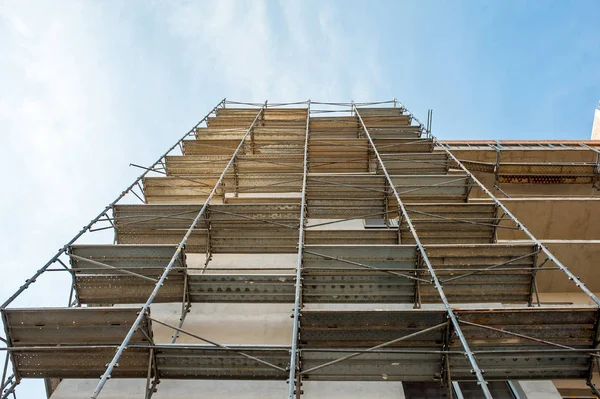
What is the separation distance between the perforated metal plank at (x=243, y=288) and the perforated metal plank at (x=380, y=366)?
204 cm

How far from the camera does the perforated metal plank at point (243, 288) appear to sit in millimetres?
8562

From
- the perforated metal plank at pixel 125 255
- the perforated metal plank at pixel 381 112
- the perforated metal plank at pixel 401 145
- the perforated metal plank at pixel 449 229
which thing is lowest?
the perforated metal plank at pixel 125 255

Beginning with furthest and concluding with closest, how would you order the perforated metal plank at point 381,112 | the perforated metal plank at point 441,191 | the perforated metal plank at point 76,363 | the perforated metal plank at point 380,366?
1. the perforated metal plank at point 381,112
2. the perforated metal plank at point 441,191
3. the perforated metal plank at point 76,363
4. the perforated metal plank at point 380,366

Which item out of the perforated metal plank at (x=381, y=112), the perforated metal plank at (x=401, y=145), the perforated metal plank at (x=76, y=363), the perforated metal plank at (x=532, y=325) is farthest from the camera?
the perforated metal plank at (x=381, y=112)

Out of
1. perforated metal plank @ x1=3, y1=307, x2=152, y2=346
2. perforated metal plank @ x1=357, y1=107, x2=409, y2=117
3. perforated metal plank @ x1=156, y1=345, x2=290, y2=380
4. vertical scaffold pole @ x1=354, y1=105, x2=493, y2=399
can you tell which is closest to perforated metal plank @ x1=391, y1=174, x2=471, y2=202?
vertical scaffold pole @ x1=354, y1=105, x2=493, y2=399

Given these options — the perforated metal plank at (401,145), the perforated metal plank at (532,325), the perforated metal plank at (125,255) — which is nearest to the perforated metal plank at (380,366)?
the perforated metal plank at (532,325)

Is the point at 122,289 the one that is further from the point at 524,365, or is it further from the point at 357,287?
the point at 524,365

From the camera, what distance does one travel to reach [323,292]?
8.72 m

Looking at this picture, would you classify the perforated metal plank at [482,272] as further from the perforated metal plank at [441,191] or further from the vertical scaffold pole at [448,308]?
the perforated metal plank at [441,191]

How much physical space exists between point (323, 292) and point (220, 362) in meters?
2.63

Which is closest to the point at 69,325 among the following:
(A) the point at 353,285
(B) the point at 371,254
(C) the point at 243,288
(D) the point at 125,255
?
(D) the point at 125,255

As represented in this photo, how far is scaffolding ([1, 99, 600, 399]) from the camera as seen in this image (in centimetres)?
679

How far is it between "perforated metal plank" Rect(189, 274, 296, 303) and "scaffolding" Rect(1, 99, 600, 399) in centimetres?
2

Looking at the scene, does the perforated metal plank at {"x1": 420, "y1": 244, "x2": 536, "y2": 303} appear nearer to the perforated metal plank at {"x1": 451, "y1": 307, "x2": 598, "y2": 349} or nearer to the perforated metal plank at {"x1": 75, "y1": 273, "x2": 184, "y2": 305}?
the perforated metal plank at {"x1": 451, "y1": 307, "x2": 598, "y2": 349}
